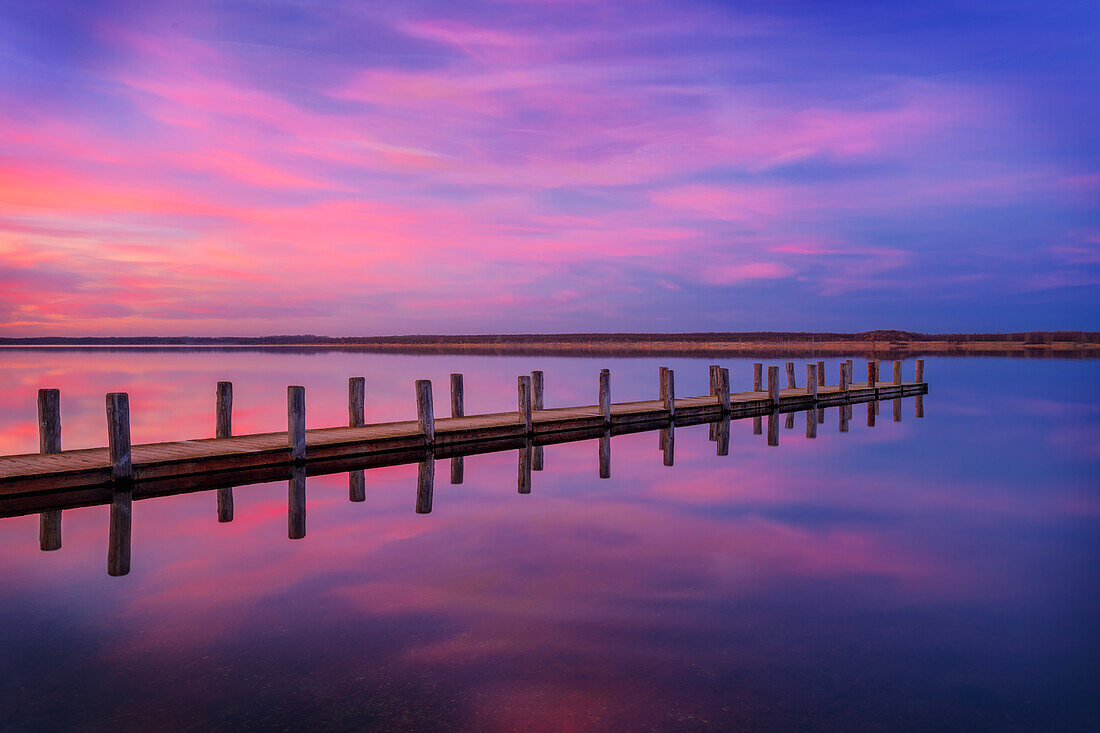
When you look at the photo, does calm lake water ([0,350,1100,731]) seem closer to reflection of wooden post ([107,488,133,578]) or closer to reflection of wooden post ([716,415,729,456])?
reflection of wooden post ([107,488,133,578])

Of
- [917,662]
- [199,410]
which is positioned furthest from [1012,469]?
[199,410]

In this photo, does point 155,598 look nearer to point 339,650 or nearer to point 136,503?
point 339,650

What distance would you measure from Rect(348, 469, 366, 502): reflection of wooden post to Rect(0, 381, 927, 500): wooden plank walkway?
110 centimetres

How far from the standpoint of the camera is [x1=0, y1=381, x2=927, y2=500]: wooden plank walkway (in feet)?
44.1

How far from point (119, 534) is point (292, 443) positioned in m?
4.59

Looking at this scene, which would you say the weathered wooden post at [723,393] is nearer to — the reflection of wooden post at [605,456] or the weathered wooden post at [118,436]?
the reflection of wooden post at [605,456]

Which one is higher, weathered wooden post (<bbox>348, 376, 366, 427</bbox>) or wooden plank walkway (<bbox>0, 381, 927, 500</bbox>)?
weathered wooden post (<bbox>348, 376, 366, 427</bbox>)

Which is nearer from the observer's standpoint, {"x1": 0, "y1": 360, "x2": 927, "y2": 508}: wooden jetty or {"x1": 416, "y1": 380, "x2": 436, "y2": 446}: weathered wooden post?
{"x1": 0, "y1": 360, "x2": 927, "y2": 508}: wooden jetty

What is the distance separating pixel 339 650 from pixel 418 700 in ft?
4.69

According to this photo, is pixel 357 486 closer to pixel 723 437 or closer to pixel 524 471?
pixel 524 471

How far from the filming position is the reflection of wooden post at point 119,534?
10.7 metres

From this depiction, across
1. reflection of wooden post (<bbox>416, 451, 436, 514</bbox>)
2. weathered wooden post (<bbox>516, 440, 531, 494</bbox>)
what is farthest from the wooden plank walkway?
weathered wooden post (<bbox>516, 440, 531, 494</bbox>)

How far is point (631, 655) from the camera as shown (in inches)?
294

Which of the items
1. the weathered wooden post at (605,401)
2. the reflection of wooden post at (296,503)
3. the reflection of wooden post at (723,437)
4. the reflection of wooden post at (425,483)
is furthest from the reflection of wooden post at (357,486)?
the reflection of wooden post at (723,437)
